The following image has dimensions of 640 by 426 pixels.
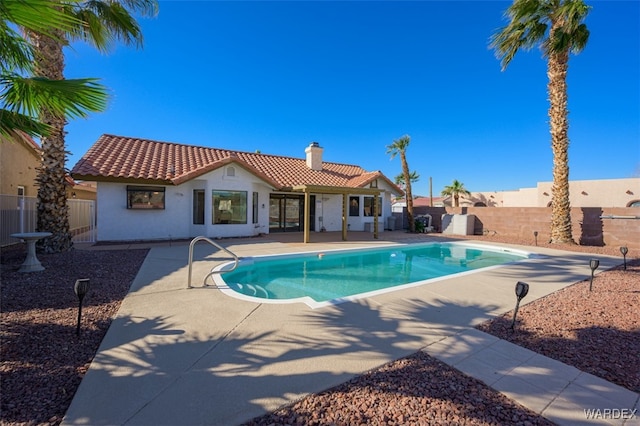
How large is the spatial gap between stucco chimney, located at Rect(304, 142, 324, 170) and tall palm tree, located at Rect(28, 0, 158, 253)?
45.6 ft

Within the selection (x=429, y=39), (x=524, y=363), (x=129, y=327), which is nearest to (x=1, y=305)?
(x=129, y=327)

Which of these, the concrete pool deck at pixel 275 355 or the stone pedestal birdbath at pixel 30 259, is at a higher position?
the stone pedestal birdbath at pixel 30 259

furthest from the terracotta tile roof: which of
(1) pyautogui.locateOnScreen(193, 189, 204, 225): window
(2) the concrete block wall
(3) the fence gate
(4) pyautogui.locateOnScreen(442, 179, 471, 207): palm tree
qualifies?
(4) pyautogui.locateOnScreen(442, 179, 471, 207): palm tree

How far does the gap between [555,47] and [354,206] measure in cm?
1470

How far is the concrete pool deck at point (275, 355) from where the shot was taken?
285 centimetres

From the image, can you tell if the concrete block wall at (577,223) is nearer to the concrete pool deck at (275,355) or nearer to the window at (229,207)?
the concrete pool deck at (275,355)

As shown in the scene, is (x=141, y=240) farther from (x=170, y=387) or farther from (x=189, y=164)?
(x=170, y=387)

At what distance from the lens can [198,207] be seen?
1549 centimetres

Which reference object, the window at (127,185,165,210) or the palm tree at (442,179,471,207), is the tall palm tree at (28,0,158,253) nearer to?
the window at (127,185,165,210)

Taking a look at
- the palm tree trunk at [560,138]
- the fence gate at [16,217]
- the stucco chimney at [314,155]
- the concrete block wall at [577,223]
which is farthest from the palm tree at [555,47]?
the fence gate at [16,217]

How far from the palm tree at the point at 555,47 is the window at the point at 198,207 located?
18.3 metres

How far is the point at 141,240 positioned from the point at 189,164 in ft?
16.2

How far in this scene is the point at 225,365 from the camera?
3520 millimetres

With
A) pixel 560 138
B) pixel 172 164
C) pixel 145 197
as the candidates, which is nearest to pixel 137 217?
pixel 145 197
